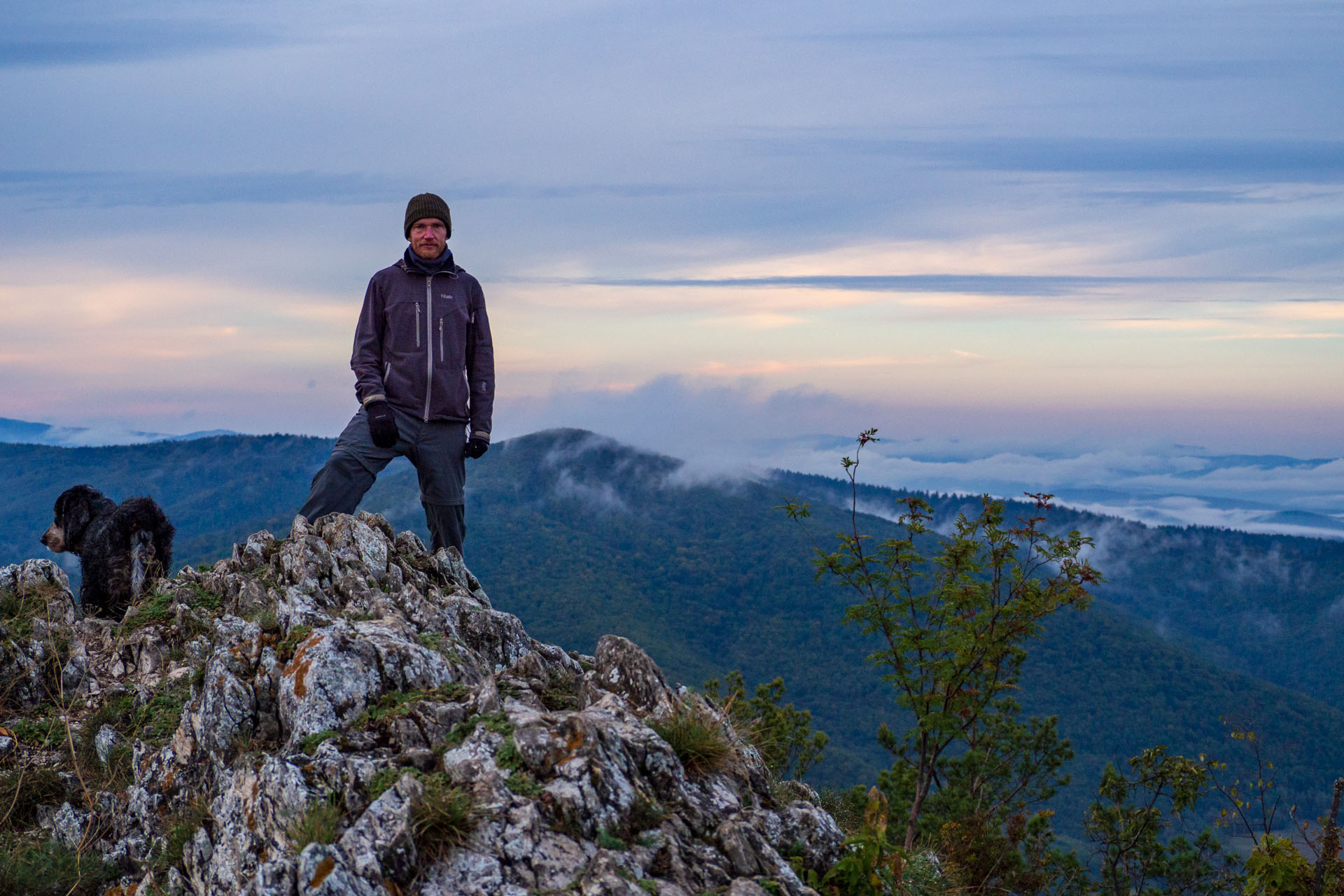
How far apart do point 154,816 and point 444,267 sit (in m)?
5.91

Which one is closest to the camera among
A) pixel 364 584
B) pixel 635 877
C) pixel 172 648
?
pixel 635 877

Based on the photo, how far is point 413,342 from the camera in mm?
10070

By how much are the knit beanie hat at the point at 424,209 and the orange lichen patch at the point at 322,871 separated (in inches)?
271

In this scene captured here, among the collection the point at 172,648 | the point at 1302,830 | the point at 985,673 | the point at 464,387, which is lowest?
the point at 1302,830

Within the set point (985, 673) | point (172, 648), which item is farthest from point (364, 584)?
point (985, 673)

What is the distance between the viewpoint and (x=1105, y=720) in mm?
144750

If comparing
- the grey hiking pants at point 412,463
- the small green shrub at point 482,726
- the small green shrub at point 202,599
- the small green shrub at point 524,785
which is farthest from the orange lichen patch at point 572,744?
the small green shrub at point 202,599

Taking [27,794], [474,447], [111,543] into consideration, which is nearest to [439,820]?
[27,794]

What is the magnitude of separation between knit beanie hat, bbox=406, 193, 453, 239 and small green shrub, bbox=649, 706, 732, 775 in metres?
6.24

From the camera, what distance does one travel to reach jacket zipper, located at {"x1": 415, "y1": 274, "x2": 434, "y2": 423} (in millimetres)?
10078

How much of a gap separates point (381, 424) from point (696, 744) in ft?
17.1

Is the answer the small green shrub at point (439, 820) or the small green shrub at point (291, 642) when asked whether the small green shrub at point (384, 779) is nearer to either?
the small green shrub at point (439, 820)

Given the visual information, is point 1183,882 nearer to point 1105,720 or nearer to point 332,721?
point 332,721

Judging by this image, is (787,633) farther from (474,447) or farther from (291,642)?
(291,642)
